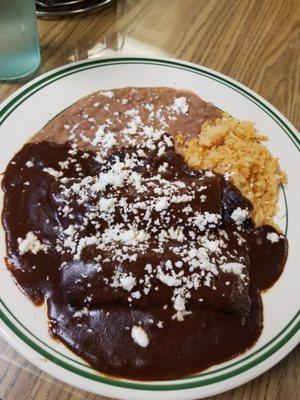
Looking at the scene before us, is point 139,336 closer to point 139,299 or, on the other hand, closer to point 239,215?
point 139,299

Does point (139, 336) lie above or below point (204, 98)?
below

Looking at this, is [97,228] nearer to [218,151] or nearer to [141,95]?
[218,151]

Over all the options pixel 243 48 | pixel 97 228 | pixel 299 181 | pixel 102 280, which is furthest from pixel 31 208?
pixel 243 48

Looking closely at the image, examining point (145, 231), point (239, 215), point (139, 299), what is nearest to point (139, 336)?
point (139, 299)

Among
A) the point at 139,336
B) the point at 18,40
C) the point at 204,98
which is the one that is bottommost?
the point at 139,336

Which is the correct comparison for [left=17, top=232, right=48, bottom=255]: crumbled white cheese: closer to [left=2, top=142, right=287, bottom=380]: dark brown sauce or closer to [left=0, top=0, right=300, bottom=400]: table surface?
[left=2, top=142, right=287, bottom=380]: dark brown sauce

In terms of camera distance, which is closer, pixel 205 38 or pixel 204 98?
pixel 204 98
